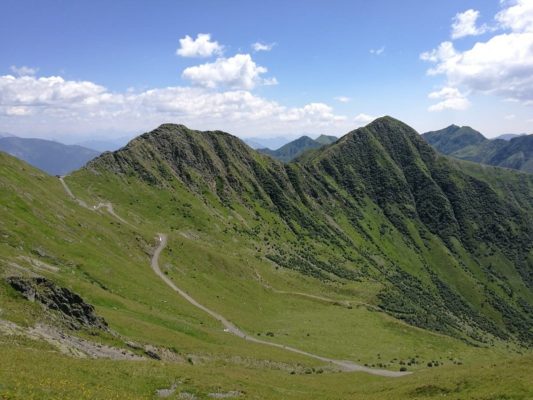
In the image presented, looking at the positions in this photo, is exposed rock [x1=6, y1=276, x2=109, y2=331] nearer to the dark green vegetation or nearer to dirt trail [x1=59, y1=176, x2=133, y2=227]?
the dark green vegetation

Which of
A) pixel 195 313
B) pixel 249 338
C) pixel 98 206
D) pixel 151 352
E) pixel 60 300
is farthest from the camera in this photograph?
pixel 98 206

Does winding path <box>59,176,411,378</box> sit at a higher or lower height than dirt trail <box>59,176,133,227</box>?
lower

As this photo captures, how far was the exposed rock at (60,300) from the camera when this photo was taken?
50.4 metres

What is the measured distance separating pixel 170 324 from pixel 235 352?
14.4 meters

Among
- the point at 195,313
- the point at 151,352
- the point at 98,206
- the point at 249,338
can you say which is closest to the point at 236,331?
the point at 249,338

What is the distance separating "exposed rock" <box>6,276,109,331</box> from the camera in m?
50.4

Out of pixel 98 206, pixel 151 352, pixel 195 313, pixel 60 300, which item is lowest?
pixel 195 313

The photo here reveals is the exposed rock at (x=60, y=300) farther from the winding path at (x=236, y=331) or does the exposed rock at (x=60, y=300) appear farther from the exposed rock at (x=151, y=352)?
the winding path at (x=236, y=331)

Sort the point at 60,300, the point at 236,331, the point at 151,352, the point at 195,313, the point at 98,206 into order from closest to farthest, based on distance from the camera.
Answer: the point at 60,300 < the point at 151,352 < the point at 195,313 < the point at 236,331 < the point at 98,206

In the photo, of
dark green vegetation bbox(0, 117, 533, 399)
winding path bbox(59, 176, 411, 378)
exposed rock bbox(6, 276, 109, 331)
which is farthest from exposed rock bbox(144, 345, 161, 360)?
winding path bbox(59, 176, 411, 378)

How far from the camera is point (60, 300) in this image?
174ft

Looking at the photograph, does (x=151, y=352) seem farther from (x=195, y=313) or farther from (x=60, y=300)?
(x=195, y=313)

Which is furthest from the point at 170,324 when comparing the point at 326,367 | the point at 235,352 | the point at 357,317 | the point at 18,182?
the point at 357,317

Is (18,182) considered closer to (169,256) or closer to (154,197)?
(169,256)
